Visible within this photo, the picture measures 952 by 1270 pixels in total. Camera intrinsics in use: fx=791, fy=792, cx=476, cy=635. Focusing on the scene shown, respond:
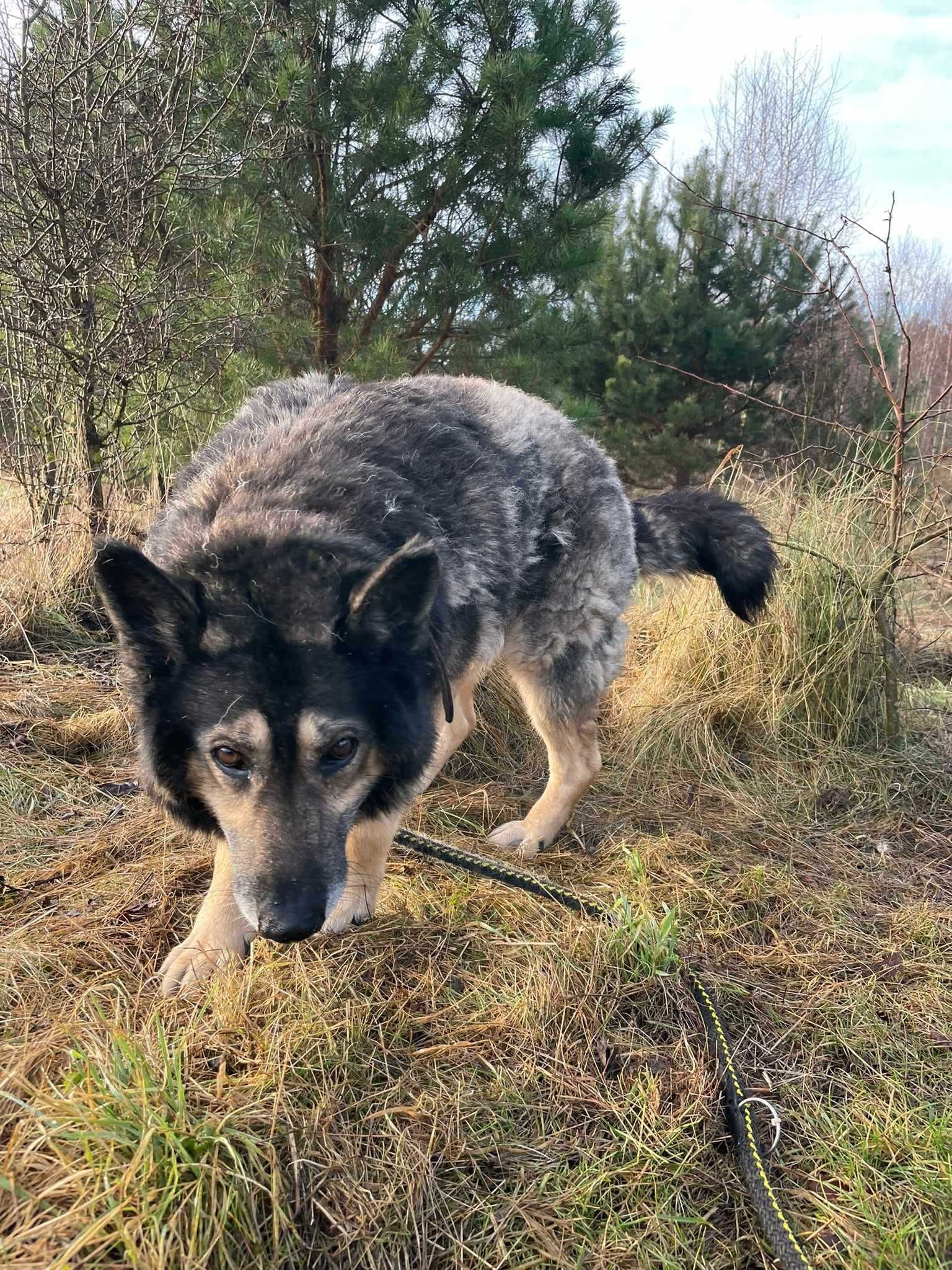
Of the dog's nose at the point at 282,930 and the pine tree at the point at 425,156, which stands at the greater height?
the pine tree at the point at 425,156

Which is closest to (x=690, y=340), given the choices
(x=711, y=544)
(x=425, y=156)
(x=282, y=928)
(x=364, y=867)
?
(x=425, y=156)

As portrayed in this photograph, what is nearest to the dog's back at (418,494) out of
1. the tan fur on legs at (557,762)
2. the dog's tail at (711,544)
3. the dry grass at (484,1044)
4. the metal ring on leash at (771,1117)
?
the dog's tail at (711,544)

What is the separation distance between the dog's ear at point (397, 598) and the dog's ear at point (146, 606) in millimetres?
444

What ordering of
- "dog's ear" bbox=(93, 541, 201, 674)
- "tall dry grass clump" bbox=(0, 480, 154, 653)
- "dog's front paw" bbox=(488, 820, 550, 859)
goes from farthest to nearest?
"tall dry grass clump" bbox=(0, 480, 154, 653), "dog's front paw" bbox=(488, 820, 550, 859), "dog's ear" bbox=(93, 541, 201, 674)

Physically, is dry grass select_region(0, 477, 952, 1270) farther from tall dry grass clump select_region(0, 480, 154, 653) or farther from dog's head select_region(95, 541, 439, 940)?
tall dry grass clump select_region(0, 480, 154, 653)

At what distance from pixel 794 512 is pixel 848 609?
3.98 feet

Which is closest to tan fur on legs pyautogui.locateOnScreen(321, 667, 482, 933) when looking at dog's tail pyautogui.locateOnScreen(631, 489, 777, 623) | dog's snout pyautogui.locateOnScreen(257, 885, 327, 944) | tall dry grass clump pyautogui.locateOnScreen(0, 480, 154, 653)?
dog's snout pyautogui.locateOnScreen(257, 885, 327, 944)

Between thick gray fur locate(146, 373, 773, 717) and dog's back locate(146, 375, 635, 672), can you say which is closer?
thick gray fur locate(146, 373, 773, 717)

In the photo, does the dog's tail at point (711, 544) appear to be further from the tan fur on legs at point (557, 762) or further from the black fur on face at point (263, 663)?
the black fur on face at point (263, 663)

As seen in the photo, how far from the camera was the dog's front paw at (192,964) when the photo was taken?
2.38 metres

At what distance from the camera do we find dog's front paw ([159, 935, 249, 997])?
2.38 meters

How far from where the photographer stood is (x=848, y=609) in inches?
179

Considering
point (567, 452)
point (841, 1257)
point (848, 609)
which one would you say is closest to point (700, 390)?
point (848, 609)

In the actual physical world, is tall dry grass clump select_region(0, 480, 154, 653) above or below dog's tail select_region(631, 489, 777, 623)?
below
